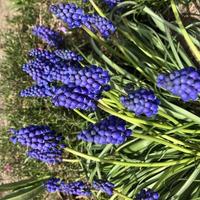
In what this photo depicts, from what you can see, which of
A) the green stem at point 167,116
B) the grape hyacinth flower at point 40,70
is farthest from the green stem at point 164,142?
the grape hyacinth flower at point 40,70

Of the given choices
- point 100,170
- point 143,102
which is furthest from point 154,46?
point 143,102

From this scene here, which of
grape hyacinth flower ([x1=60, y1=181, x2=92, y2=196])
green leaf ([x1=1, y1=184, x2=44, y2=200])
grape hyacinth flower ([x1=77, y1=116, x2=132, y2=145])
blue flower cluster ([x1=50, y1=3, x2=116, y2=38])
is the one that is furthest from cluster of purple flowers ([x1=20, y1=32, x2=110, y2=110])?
green leaf ([x1=1, y1=184, x2=44, y2=200])

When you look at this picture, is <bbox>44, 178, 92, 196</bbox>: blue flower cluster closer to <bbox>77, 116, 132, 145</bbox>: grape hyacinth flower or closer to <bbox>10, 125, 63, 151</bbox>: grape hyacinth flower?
<bbox>10, 125, 63, 151</bbox>: grape hyacinth flower

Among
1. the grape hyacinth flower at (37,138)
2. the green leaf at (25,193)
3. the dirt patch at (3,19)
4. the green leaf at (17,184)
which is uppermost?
the dirt patch at (3,19)

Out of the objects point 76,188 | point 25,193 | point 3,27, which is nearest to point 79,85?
point 76,188

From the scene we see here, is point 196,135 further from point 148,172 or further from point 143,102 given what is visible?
point 143,102

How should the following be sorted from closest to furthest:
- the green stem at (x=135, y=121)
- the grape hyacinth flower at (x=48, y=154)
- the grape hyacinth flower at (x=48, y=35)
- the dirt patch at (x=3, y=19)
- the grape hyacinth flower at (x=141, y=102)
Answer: the grape hyacinth flower at (x=141, y=102) < the green stem at (x=135, y=121) < the grape hyacinth flower at (x=48, y=154) < the grape hyacinth flower at (x=48, y=35) < the dirt patch at (x=3, y=19)

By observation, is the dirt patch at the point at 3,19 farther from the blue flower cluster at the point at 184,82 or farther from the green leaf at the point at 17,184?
the blue flower cluster at the point at 184,82
